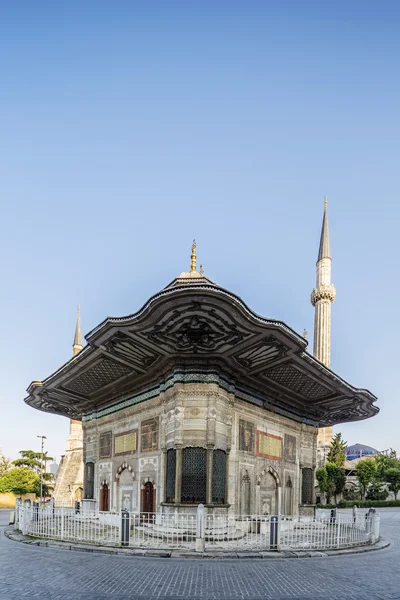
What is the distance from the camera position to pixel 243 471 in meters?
14.0

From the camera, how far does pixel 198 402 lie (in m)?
12.8

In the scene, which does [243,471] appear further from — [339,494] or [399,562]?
[339,494]

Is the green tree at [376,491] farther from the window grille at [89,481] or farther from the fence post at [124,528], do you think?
the fence post at [124,528]

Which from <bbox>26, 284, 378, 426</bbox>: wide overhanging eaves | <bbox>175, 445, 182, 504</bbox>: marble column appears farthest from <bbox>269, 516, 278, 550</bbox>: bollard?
<bbox>26, 284, 378, 426</bbox>: wide overhanging eaves

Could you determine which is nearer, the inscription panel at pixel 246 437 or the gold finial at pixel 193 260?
the inscription panel at pixel 246 437

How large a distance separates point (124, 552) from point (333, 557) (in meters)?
4.10

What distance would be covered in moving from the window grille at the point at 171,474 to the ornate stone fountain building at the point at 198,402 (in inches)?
1.0

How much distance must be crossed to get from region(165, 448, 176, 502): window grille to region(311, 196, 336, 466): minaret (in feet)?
98.6

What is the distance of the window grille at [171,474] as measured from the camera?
41.0 feet

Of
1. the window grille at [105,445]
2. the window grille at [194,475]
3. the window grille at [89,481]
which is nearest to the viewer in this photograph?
the window grille at [194,475]

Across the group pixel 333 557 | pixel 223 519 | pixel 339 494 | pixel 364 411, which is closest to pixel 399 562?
pixel 333 557

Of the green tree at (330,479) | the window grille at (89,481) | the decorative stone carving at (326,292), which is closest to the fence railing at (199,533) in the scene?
the window grille at (89,481)

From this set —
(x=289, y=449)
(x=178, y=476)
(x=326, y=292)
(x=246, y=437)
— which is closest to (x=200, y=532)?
(x=178, y=476)

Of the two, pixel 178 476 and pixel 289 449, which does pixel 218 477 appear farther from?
pixel 289 449
